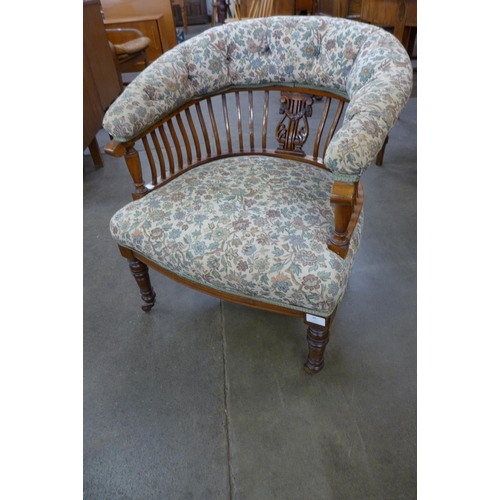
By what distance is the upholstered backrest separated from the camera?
35.7 inches

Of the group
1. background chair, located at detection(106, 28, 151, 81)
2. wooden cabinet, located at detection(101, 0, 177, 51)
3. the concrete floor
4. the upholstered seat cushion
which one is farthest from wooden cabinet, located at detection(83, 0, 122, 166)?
wooden cabinet, located at detection(101, 0, 177, 51)

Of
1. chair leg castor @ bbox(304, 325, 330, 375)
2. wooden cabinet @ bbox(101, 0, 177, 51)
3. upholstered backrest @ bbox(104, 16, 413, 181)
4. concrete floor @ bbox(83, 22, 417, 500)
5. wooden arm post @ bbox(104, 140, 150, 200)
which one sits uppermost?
wooden cabinet @ bbox(101, 0, 177, 51)

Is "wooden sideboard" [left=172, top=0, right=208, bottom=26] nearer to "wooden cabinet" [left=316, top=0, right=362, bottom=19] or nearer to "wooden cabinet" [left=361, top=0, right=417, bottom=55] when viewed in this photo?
"wooden cabinet" [left=316, top=0, right=362, bottom=19]

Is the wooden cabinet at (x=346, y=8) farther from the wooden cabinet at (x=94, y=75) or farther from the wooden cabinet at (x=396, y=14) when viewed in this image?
the wooden cabinet at (x=94, y=75)

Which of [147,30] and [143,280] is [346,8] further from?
[143,280]

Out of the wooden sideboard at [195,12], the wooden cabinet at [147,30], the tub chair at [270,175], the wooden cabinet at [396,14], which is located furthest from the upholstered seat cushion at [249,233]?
the wooden sideboard at [195,12]

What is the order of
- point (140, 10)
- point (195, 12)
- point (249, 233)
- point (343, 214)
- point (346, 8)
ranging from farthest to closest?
point (195, 12)
point (140, 10)
point (346, 8)
point (249, 233)
point (343, 214)

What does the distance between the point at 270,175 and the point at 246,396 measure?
29.2 inches

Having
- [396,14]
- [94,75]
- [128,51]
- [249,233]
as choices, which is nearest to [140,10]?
[128,51]

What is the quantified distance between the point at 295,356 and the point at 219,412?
1.07 ft

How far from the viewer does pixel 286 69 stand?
4.11ft

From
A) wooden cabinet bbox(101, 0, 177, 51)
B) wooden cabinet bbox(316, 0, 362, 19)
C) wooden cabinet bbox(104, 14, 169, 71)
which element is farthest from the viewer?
wooden cabinet bbox(101, 0, 177, 51)

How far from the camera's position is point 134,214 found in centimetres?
114

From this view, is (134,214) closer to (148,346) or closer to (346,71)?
(148,346)
